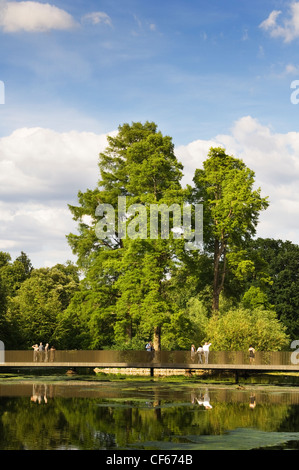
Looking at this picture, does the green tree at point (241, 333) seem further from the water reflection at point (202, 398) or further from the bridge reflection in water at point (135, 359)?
the water reflection at point (202, 398)

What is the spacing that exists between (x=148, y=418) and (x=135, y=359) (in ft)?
80.0

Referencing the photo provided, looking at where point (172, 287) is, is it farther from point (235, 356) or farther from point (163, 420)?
point (163, 420)

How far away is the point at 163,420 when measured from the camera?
2533cm

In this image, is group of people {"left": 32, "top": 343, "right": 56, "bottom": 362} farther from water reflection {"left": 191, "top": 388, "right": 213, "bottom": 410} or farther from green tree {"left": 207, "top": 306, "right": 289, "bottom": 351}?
water reflection {"left": 191, "top": 388, "right": 213, "bottom": 410}

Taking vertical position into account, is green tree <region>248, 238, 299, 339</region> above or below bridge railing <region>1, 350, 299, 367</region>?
above

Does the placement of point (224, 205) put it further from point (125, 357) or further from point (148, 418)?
point (148, 418)

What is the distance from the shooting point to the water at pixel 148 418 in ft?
66.7

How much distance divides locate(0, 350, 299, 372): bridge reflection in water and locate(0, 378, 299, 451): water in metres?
8.09

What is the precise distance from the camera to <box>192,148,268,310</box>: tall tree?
57.9 m

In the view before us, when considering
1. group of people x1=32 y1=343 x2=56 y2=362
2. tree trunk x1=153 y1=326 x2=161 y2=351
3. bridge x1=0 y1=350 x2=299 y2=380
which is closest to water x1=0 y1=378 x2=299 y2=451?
bridge x1=0 y1=350 x2=299 y2=380

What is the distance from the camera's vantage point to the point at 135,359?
50156mm
